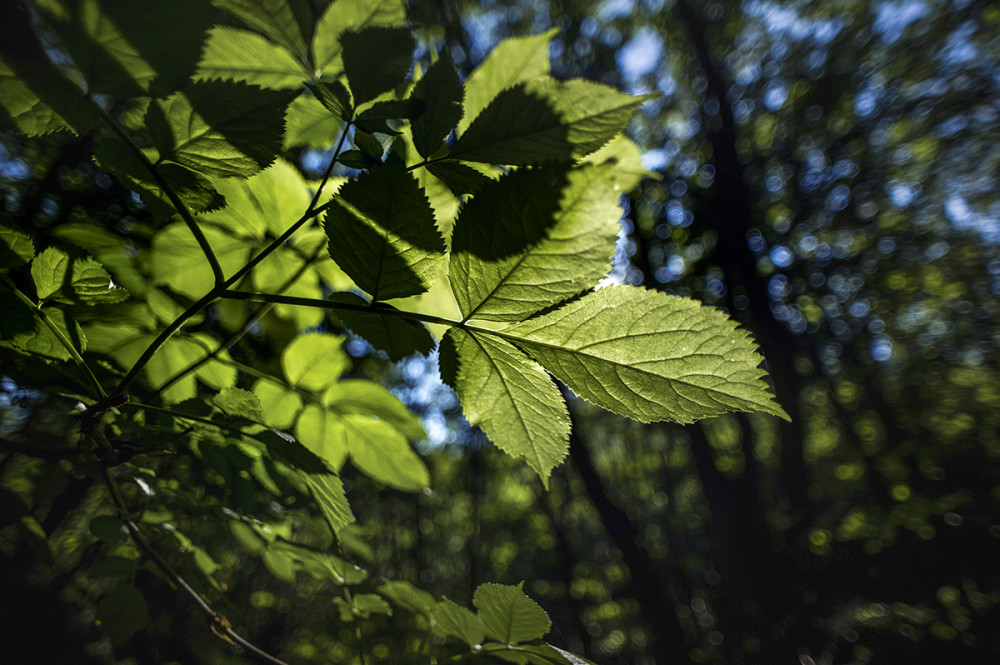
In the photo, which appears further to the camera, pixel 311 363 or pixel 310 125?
pixel 311 363

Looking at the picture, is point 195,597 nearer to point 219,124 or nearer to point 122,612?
point 122,612

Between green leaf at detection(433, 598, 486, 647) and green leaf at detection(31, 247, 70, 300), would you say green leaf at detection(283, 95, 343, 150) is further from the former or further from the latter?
green leaf at detection(433, 598, 486, 647)

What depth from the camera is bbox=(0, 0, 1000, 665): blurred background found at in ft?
18.5

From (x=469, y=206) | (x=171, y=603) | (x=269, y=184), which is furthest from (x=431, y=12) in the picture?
(x=171, y=603)

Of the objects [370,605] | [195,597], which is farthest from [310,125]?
[370,605]

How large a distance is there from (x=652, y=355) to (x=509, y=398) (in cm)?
17

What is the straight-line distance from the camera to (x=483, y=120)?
17.9 inches

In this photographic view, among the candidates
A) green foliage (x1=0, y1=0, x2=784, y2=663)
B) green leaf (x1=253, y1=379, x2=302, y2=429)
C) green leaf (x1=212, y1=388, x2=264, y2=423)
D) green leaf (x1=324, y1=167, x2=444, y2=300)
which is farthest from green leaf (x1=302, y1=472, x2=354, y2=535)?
green leaf (x1=324, y1=167, x2=444, y2=300)

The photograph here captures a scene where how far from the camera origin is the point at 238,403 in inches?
24.8

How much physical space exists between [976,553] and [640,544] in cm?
410

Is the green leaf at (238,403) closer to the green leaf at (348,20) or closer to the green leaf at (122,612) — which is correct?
the green leaf at (348,20)

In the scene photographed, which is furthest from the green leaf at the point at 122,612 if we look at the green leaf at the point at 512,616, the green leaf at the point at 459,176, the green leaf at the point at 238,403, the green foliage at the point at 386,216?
the green leaf at the point at 459,176

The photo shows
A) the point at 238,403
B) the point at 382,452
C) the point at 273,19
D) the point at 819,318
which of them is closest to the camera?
the point at 273,19

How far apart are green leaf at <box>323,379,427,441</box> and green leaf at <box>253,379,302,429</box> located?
0.07m
